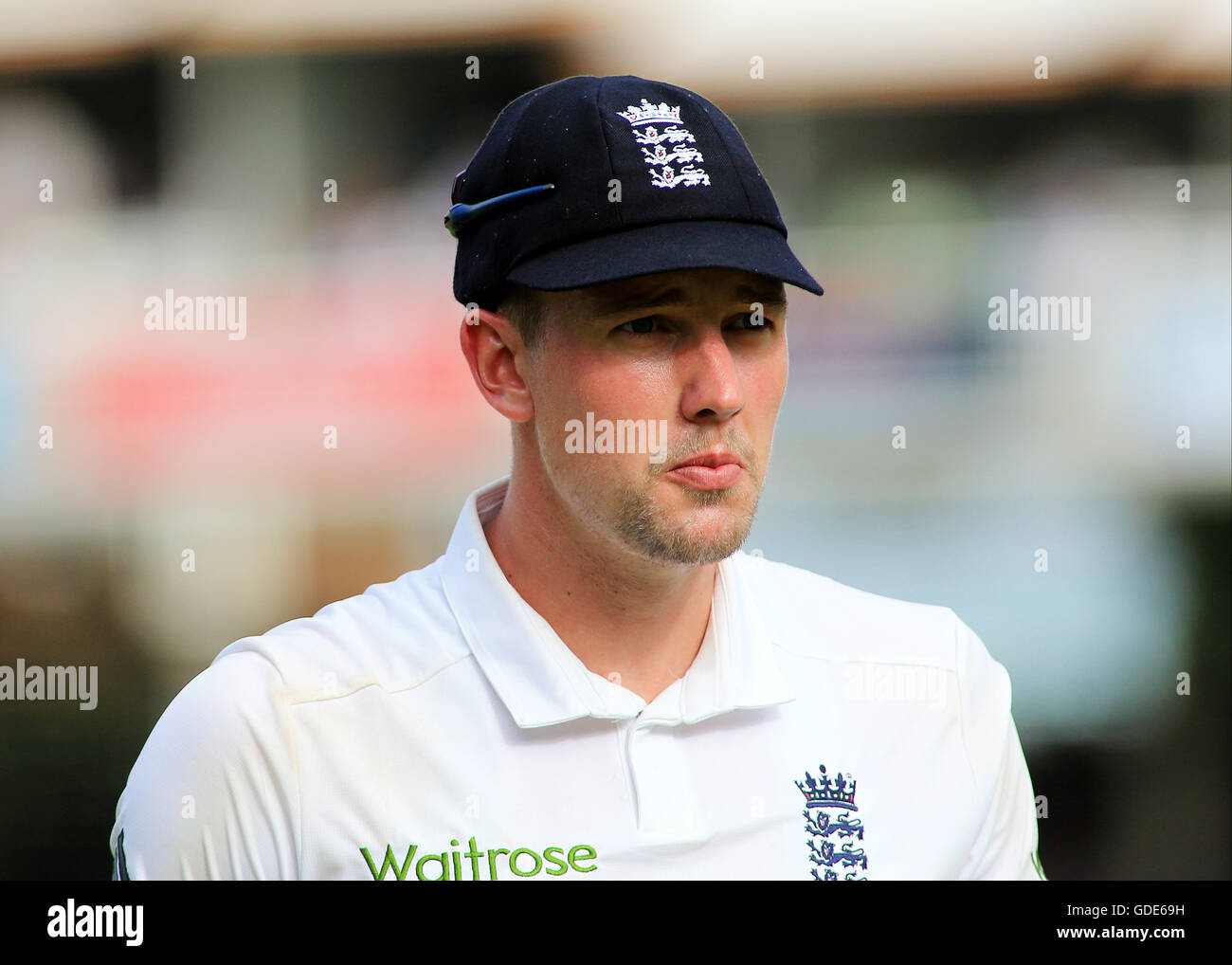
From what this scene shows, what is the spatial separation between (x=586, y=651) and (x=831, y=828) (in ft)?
1.42

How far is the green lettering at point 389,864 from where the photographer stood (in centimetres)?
149

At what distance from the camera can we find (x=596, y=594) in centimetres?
Result: 164

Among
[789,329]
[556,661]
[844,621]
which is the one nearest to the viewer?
[556,661]

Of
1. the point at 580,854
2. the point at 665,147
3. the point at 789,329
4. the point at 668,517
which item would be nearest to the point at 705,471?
the point at 668,517

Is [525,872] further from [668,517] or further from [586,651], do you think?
[668,517]

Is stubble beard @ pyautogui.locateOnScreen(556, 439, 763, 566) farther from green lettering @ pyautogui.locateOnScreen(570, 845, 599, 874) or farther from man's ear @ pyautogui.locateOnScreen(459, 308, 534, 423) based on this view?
green lettering @ pyautogui.locateOnScreen(570, 845, 599, 874)

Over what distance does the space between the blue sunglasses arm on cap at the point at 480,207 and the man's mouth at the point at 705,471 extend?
409 millimetres

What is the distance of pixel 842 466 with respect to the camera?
233cm

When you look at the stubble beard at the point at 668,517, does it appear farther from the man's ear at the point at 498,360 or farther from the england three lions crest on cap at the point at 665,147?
the england three lions crest on cap at the point at 665,147

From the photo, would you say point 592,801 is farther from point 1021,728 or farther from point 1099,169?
point 1099,169

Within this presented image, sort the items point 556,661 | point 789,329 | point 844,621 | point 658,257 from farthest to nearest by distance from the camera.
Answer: point 789,329, point 844,621, point 556,661, point 658,257

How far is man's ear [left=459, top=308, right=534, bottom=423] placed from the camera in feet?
5.33

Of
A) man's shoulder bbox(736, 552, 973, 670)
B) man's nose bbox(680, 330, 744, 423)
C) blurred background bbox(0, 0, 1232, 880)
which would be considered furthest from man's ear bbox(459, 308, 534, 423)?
blurred background bbox(0, 0, 1232, 880)

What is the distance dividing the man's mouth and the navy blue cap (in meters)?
0.25
